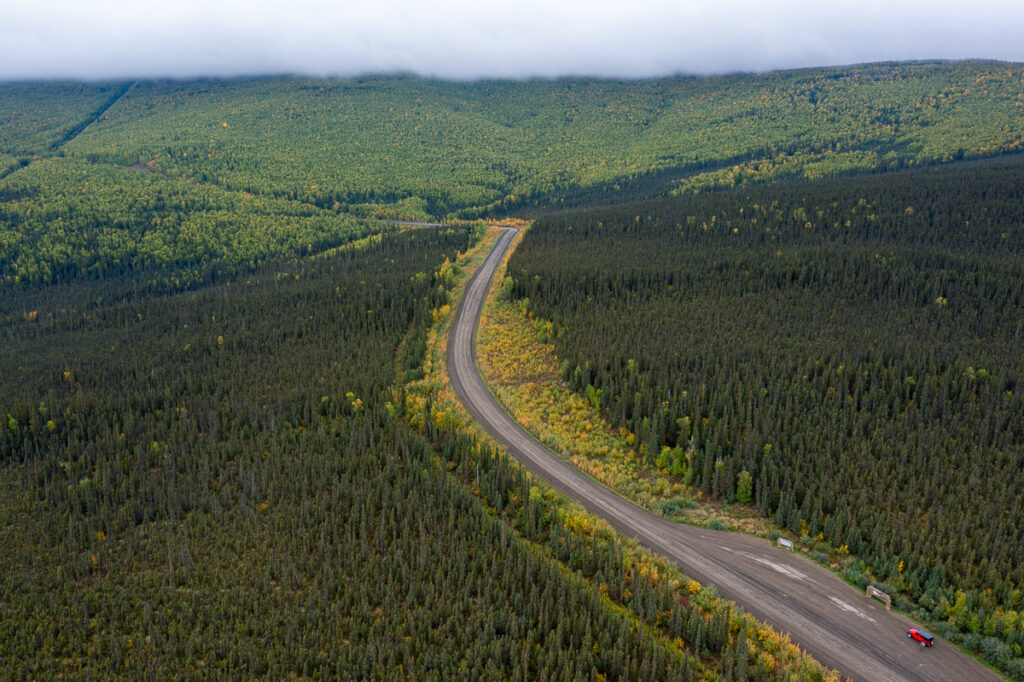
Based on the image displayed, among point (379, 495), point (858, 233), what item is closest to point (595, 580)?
point (379, 495)

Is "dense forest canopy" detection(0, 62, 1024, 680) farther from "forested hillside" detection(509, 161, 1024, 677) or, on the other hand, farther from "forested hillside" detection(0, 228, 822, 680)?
"forested hillside" detection(509, 161, 1024, 677)

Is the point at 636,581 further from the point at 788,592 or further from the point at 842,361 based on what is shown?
the point at 842,361

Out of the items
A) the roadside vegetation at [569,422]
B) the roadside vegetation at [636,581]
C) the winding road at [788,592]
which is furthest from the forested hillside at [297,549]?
the roadside vegetation at [569,422]

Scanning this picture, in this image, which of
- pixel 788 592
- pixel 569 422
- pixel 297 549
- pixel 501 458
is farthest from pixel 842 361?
pixel 297 549

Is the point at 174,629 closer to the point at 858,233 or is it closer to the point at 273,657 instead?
the point at 273,657

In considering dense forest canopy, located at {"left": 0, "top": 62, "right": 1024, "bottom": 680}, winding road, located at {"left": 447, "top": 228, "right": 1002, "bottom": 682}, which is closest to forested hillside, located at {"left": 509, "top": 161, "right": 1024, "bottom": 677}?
dense forest canopy, located at {"left": 0, "top": 62, "right": 1024, "bottom": 680}

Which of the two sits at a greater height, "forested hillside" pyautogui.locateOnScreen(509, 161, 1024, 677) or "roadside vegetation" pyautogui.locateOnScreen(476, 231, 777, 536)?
"forested hillside" pyautogui.locateOnScreen(509, 161, 1024, 677)
